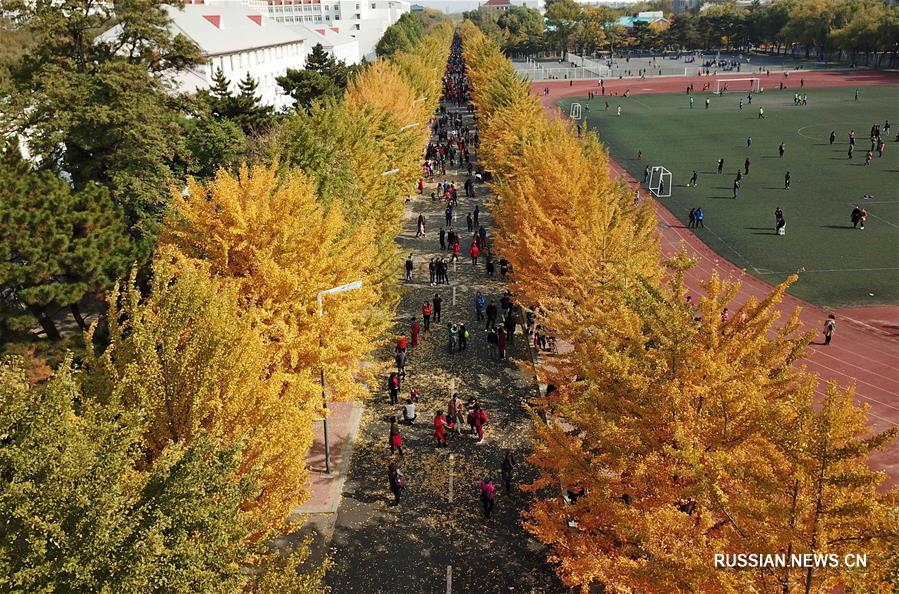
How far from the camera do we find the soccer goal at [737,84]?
97.4m

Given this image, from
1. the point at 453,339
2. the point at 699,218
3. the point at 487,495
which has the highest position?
the point at 699,218

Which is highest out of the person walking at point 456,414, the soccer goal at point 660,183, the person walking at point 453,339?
the soccer goal at point 660,183

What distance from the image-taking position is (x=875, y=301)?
27391 millimetres

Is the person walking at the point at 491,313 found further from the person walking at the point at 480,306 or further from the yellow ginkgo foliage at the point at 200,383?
the yellow ginkgo foliage at the point at 200,383

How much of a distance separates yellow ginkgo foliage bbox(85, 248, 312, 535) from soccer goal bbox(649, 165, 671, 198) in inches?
1517

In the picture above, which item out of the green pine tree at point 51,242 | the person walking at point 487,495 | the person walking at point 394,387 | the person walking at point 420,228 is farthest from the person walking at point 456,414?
the person walking at point 420,228

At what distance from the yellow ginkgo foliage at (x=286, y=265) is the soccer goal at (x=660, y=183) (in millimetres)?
32698

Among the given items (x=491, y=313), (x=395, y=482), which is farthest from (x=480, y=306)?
(x=395, y=482)

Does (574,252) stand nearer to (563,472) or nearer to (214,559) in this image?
(563,472)

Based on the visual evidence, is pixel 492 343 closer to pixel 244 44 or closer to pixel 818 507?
pixel 818 507

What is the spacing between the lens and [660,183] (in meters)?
44.6

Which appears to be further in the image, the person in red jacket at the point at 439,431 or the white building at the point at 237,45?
the white building at the point at 237,45

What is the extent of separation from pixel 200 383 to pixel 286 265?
6.78 meters

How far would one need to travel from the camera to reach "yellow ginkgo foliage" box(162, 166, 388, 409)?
15672mm
